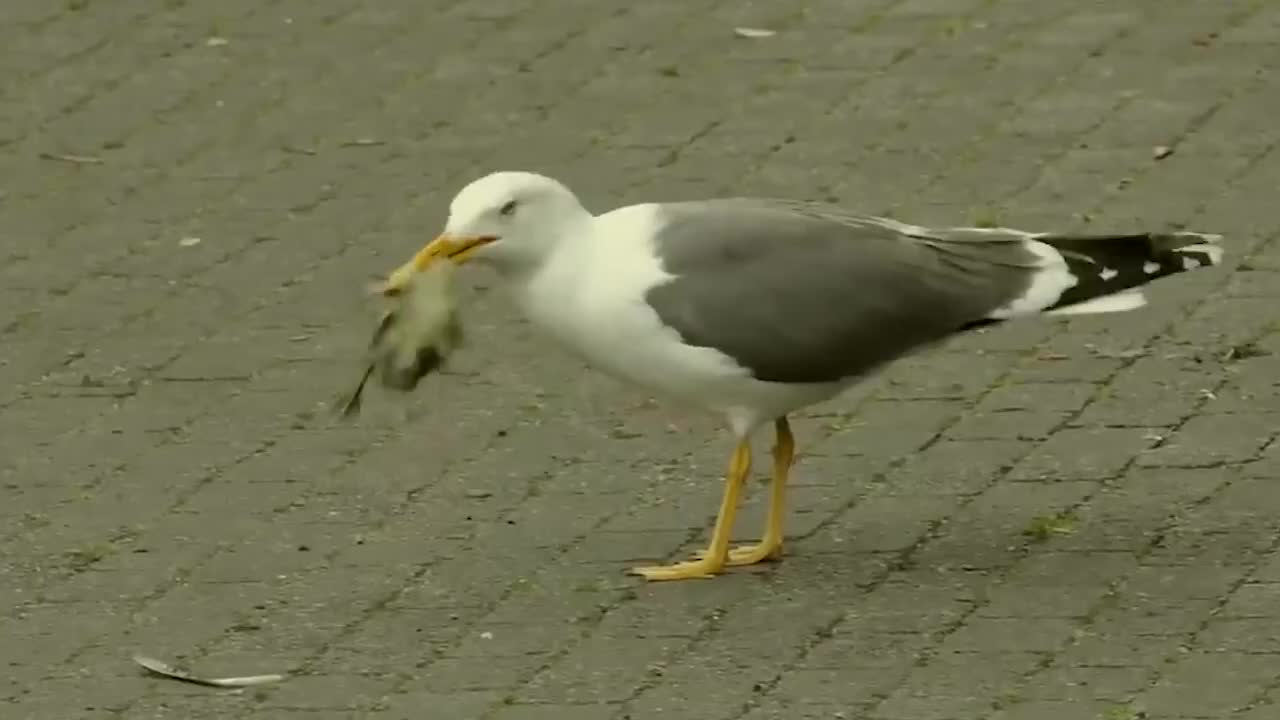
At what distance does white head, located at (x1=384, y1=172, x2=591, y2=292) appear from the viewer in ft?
21.4

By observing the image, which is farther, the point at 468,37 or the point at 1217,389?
the point at 468,37

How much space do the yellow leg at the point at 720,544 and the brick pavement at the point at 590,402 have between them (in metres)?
0.07

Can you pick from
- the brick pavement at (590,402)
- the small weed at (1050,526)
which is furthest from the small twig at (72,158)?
the small weed at (1050,526)

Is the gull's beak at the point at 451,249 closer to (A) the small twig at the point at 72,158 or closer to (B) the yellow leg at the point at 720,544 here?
(B) the yellow leg at the point at 720,544

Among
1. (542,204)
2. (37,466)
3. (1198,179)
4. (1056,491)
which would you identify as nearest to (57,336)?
(37,466)

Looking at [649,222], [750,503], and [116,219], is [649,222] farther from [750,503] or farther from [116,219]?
[116,219]

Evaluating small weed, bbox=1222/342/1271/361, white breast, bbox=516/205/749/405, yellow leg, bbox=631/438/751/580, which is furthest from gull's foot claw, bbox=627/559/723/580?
small weed, bbox=1222/342/1271/361

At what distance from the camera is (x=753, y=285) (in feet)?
21.9

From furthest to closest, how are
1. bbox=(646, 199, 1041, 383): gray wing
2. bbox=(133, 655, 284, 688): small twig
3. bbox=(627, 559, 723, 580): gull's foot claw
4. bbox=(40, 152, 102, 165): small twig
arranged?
bbox=(40, 152, 102, 165): small twig → bbox=(627, 559, 723, 580): gull's foot claw → bbox=(646, 199, 1041, 383): gray wing → bbox=(133, 655, 284, 688): small twig

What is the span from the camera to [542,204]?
6574 mm

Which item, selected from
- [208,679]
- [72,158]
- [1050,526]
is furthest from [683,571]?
[72,158]

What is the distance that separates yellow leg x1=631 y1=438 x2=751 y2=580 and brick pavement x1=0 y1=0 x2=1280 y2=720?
0.07 meters

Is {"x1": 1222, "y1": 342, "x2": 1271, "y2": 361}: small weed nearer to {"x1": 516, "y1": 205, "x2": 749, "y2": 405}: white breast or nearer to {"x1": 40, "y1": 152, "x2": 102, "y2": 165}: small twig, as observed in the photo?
{"x1": 516, "y1": 205, "x2": 749, "y2": 405}: white breast

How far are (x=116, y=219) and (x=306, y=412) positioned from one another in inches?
74.8
